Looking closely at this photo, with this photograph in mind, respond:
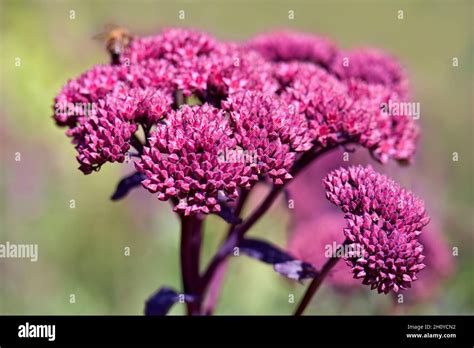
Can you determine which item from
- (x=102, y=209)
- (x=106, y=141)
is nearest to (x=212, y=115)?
(x=106, y=141)

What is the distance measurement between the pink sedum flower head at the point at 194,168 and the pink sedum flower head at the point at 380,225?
0.44 meters

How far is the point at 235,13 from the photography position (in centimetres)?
1298

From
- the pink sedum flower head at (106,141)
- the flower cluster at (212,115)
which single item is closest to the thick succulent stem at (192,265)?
the flower cluster at (212,115)

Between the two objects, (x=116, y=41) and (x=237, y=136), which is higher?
(x=116, y=41)

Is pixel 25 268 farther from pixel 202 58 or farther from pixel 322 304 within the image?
pixel 202 58

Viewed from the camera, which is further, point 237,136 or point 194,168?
point 237,136

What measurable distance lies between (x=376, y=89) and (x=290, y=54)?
0.90 m

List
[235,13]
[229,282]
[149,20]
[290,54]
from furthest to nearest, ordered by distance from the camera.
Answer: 1. [235,13]
2. [149,20]
3. [229,282]
4. [290,54]

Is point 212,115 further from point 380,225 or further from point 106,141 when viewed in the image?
point 380,225

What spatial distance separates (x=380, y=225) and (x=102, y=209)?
4.73 meters

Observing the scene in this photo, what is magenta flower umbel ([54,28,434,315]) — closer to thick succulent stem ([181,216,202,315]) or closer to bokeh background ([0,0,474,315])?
thick succulent stem ([181,216,202,315])

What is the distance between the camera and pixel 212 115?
113 inches

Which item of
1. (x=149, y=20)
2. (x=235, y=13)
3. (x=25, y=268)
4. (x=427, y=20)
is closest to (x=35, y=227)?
(x=25, y=268)

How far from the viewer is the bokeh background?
19.6ft
